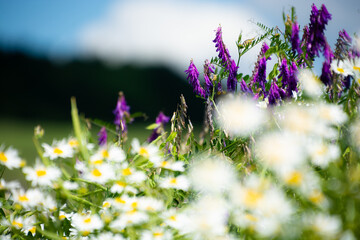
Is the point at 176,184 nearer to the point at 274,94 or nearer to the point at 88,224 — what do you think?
the point at 88,224

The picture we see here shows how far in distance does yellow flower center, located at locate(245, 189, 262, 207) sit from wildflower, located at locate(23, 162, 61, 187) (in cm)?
55

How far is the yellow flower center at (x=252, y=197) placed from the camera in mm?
779

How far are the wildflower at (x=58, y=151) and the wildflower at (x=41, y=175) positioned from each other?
3.9 inches

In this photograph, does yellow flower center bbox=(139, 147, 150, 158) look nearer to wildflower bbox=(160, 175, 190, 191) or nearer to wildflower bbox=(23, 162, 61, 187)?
wildflower bbox=(160, 175, 190, 191)

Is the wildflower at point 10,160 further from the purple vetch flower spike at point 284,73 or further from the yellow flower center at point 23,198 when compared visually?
the purple vetch flower spike at point 284,73

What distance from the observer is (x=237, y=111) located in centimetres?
102

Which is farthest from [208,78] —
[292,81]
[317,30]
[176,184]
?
[176,184]

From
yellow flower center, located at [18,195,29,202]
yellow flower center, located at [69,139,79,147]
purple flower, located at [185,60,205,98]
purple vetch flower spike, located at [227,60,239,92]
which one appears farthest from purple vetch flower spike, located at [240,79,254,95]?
yellow flower center, located at [18,195,29,202]

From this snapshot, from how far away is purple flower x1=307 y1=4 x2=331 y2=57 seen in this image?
1440mm

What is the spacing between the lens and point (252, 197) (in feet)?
2.60

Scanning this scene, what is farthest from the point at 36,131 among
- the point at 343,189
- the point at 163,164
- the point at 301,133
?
the point at 343,189

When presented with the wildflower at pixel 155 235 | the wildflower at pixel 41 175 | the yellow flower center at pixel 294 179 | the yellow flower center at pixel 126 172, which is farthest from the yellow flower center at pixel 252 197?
the wildflower at pixel 41 175

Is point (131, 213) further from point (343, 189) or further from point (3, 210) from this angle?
point (3, 210)

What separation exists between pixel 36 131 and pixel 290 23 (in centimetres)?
109
